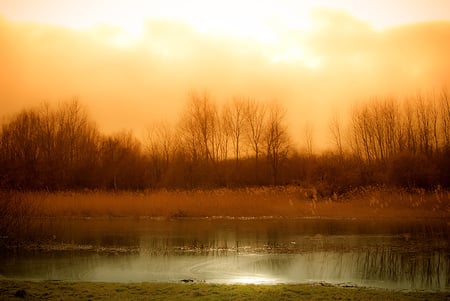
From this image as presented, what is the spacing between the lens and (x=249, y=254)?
Answer: 14.2 meters

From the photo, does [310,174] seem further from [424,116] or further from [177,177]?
[424,116]

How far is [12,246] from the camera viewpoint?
1576cm

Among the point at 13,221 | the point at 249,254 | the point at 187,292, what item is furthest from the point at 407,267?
the point at 13,221

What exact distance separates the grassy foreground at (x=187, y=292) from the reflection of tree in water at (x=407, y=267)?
1509mm

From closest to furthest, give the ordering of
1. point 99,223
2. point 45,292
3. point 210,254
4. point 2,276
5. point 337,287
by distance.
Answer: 1. point 45,292
2. point 337,287
3. point 2,276
4. point 210,254
5. point 99,223

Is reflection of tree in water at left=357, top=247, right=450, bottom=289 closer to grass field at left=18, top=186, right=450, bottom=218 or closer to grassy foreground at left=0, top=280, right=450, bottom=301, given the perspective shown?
grassy foreground at left=0, top=280, right=450, bottom=301

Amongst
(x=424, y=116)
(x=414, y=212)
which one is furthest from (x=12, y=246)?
(x=424, y=116)

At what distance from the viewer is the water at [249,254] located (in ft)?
35.7

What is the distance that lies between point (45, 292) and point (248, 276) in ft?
14.1

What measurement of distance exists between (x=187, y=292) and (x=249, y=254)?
565 centimetres

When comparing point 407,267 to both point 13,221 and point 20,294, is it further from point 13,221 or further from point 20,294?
point 13,221

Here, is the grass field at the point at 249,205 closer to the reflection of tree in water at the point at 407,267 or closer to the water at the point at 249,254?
the water at the point at 249,254

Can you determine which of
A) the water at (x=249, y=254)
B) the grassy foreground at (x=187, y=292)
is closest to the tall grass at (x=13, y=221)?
the water at (x=249, y=254)

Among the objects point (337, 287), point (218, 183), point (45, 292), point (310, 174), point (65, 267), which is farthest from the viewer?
point (218, 183)
